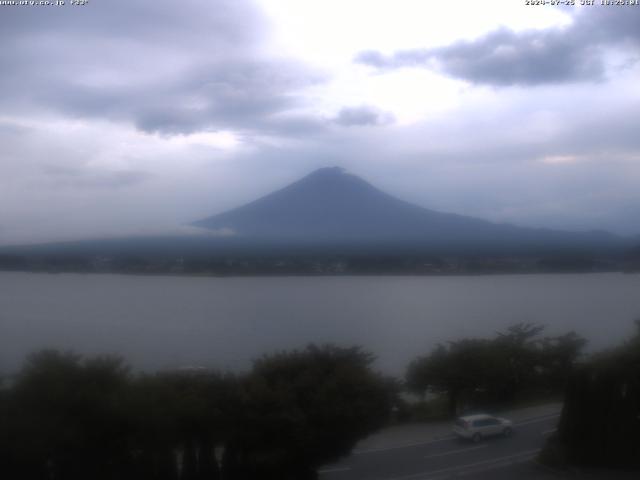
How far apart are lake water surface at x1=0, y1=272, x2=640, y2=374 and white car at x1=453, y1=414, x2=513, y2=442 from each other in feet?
6.07

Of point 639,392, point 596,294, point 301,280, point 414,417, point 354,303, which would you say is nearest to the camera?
point 639,392

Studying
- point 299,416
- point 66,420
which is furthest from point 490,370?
point 66,420

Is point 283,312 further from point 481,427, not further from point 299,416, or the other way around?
point 299,416

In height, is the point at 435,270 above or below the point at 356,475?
above

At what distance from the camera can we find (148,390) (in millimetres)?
7109

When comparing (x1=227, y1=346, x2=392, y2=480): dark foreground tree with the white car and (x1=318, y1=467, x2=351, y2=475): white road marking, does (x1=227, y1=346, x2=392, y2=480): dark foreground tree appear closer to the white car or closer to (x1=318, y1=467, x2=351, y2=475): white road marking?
(x1=318, y1=467, x2=351, y2=475): white road marking

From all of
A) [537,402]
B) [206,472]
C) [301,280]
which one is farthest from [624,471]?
[301,280]

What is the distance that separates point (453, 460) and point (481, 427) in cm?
89

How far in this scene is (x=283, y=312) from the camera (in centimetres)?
1474

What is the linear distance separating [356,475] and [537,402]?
345cm

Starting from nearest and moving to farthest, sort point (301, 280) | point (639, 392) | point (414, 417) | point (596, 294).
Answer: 1. point (639, 392)
2. point (414, 417)
3. point (596, 294)
4. point (301, 280)

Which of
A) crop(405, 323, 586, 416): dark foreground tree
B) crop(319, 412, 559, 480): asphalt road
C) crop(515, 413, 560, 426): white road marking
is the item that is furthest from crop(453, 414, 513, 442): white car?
crop(405, 323, 586, 416): dark foreground tree

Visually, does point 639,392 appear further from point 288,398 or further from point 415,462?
point 288,398

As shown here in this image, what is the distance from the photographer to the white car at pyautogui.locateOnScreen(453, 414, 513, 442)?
315 inches
